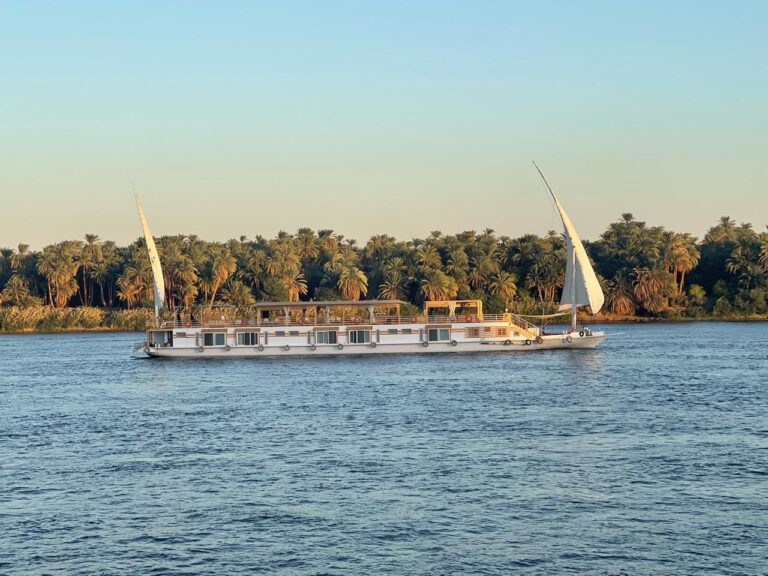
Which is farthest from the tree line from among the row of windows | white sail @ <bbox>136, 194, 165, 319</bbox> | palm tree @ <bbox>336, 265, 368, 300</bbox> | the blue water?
the blue water

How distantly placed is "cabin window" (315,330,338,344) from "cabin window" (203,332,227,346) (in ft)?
32.0

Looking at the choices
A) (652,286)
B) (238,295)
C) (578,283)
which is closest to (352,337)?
(578,283)

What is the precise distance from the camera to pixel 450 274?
18338cm

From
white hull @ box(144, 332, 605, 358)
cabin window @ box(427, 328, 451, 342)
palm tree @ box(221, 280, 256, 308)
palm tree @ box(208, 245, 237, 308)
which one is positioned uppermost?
palm tree @ box(208, 245, 237, 308)

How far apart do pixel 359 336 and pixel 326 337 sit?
11.3ft

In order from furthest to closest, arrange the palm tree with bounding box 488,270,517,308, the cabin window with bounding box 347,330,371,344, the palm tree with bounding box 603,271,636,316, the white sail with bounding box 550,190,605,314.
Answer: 1. the palm tree with bounding box 488,270,517,308
2. the palm tree with bounding box 603,271,636,316
3. the white sail with bounding box 550,190,605,314
4. the cabin window with bounding box 347,330,371,344

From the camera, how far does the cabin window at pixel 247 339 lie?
360 ft

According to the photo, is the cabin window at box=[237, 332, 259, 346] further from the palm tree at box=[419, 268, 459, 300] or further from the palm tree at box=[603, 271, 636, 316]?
the palm tree at box=[603, 271, 636, 316]

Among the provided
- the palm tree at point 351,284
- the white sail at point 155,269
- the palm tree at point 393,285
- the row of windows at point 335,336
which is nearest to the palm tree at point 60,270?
the palm tree at point 351,284

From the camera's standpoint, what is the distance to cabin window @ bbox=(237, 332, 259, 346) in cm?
10962

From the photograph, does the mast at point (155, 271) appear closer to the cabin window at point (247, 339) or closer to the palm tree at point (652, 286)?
the cabin window at point (247, 339)

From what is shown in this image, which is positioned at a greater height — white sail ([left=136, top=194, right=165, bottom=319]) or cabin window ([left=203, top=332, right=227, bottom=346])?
white sail ([left=136, top=194, right=165, bottom=319])

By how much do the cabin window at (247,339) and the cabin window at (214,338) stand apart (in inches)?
61.9

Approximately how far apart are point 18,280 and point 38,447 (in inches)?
5749
